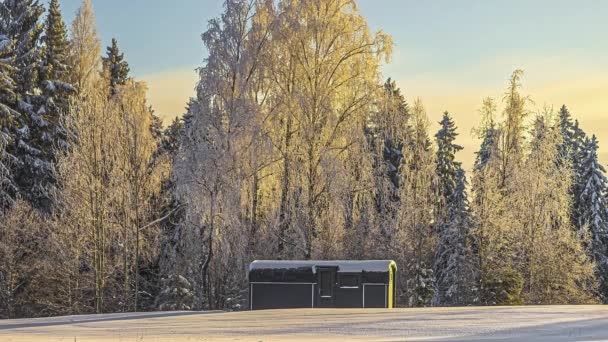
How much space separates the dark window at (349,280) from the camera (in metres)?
24.3

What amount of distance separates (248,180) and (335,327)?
1267 centimetres

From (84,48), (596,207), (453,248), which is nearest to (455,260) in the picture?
(453,248)

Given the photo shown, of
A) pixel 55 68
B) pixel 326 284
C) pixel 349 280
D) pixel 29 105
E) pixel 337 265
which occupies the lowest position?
pixel 326 284

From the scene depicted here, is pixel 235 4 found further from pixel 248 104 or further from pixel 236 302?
pixel 236 302

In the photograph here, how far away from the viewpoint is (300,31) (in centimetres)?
3023

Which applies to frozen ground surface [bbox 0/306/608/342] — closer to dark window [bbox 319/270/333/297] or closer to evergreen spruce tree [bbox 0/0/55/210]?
dark window [bbox 319/270/333/297]

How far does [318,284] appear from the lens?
24.3 m

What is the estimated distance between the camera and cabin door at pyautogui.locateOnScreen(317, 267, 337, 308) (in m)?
24.3

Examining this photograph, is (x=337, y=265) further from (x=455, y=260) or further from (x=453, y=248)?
(x=453, y=248)

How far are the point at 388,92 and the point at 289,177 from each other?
16.6 feet

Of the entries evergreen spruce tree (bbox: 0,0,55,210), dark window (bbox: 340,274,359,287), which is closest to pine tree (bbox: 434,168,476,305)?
dark window (bbox: 340,274,359,287)

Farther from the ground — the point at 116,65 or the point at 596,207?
the point at 116,65

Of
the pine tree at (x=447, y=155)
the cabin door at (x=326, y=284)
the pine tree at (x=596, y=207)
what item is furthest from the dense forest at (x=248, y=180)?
the pine tree at (x=447, y=155)

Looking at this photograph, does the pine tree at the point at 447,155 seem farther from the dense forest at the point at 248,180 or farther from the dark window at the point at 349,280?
the dark window at the point at 349,280
